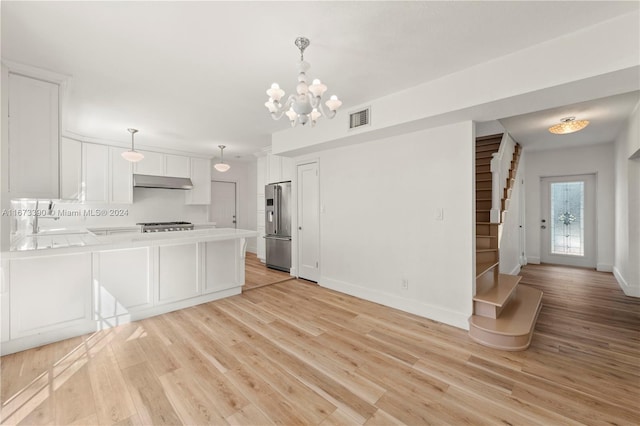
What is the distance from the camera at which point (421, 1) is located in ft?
5.70

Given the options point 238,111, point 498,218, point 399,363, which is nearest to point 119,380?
point 399,363

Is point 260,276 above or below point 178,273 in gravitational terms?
below

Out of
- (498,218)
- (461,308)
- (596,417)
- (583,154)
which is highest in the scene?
Answer: (583,154)

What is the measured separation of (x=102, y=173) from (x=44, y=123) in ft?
9.74

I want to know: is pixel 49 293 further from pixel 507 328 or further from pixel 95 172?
pixel 507 328

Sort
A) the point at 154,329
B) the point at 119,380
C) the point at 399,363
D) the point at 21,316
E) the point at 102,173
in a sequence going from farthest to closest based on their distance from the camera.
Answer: the point at 102,173 < the point at 154,329 < the point at 21,316 < the point at 399,363 < the point at 119,380

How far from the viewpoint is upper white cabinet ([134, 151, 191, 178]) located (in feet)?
18.4

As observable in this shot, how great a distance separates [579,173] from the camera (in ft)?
18.7

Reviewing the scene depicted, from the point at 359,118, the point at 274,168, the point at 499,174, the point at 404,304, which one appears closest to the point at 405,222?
the point at 404,304

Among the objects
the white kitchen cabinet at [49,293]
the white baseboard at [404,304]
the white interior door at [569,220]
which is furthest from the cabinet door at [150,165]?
the white interior door at [569,220]

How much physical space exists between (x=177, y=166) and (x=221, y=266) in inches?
135

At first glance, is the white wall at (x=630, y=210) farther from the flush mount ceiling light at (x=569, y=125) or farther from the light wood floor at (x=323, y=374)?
the light wood floor at (x=323, y=374)

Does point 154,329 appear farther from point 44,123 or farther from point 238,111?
point 238,111

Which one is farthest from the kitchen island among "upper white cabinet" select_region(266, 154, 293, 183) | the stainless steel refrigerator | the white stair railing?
the white stair railing
